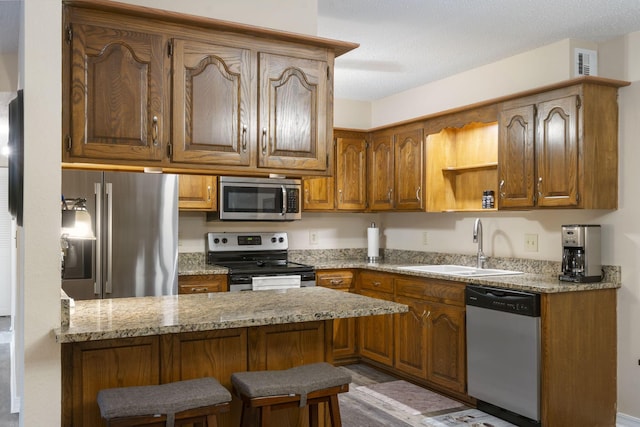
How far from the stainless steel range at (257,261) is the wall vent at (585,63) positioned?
2506mm

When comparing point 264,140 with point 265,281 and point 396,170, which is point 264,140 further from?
point 396,170

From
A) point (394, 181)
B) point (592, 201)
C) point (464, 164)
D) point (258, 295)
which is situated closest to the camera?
point (258, 295)

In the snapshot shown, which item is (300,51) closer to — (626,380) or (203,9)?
(203,9)

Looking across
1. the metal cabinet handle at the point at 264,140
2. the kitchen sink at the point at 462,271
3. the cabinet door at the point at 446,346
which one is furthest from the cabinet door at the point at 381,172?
the metal cabinet handle at the point at 264,140

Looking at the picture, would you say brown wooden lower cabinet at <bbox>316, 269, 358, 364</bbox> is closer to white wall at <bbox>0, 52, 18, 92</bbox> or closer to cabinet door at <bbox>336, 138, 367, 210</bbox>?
cabinet door at <bbox>336, 138, 367, 210</bbox>

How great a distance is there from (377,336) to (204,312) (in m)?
2.83

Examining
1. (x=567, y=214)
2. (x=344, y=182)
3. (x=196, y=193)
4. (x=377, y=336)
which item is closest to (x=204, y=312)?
(x=196, y=193)

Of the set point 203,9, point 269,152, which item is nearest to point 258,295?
point 269,152

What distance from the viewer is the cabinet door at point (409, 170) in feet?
15.9

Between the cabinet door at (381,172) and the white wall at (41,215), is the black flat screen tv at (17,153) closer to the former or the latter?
the white wall at (41,215)

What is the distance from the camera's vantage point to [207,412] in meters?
2.03

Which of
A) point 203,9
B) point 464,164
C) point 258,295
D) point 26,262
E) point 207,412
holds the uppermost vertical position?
point 203,9

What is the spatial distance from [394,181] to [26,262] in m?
3.61

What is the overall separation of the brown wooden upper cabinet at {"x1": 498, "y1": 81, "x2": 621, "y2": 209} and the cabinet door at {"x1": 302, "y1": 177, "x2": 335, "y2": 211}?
190cm
